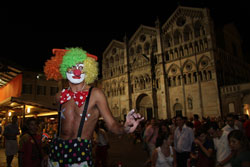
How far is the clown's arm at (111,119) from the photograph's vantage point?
6.39ft

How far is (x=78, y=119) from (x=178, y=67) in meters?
26.4

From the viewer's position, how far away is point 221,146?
14.8 feet

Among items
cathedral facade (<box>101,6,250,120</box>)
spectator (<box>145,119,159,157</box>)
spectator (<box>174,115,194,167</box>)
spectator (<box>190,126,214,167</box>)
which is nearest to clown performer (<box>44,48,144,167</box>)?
spectator (<box>190,126,214,167</box>)

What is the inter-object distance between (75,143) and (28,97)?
32928mm

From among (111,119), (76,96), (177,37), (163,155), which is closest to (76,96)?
(76,96)

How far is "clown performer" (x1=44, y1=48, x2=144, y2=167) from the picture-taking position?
186 centimetres

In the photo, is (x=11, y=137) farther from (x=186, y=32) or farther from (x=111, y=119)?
(x=186, y=32)

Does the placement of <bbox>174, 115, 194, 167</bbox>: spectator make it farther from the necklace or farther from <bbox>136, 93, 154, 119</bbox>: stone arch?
<bbox>136, 93, 154, 119</bbox>: stone arch

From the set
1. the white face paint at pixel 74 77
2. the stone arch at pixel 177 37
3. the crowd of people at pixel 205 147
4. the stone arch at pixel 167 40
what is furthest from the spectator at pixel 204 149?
the stone arch at pixel 167 40

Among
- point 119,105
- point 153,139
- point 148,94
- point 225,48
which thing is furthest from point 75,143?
point 119,105

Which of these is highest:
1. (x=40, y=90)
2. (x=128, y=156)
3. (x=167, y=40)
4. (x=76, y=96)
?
(x=167, y=40)

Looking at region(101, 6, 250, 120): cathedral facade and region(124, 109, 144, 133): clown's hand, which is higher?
region(101, 6, 250, 120): cathedral facade

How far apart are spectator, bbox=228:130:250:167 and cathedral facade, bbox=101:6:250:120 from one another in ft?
68.8

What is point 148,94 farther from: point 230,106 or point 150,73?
point 230,106
